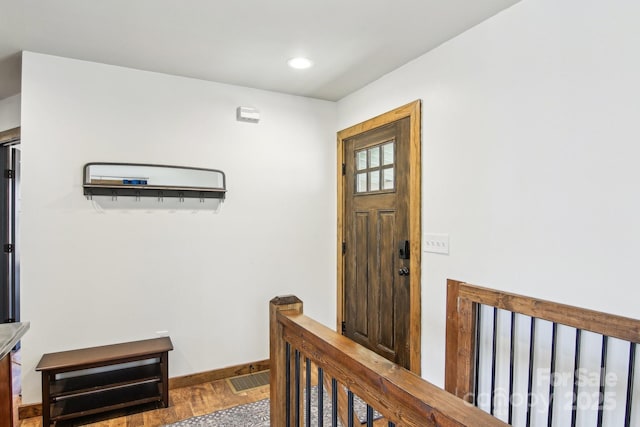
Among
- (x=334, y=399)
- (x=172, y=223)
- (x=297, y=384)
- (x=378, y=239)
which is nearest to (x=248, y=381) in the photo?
(x=172, y=223)

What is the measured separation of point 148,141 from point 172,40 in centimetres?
81

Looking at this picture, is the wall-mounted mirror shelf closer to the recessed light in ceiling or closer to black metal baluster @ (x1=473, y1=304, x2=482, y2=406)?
the recessed light in ceiling

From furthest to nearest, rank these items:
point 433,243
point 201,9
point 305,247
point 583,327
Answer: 1. point 305,247
2. point 433,243
3. point 201,9
4. point 583,327

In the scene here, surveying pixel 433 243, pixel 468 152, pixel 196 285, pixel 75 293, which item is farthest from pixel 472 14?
pixel 75 293

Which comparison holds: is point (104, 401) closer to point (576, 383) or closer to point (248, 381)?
point (248, 381)

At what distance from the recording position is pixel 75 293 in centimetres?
258

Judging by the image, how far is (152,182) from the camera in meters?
2.77

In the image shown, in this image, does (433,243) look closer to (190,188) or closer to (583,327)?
(583,327)

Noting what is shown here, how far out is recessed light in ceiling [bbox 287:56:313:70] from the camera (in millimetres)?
2602

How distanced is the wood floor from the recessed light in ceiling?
2.44 meters

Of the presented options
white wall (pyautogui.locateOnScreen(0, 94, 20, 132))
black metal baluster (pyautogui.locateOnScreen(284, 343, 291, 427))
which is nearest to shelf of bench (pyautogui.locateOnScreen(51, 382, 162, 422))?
black metal baluster (pyautogui.locateOnScreen(284, 343, 291, 427))

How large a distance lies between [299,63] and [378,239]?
1470 mm

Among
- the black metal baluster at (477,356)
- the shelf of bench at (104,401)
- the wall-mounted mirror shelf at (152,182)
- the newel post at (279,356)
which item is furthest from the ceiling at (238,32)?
the shelf of bench at (104,401)

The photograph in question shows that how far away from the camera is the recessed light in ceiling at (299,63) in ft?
8.54
